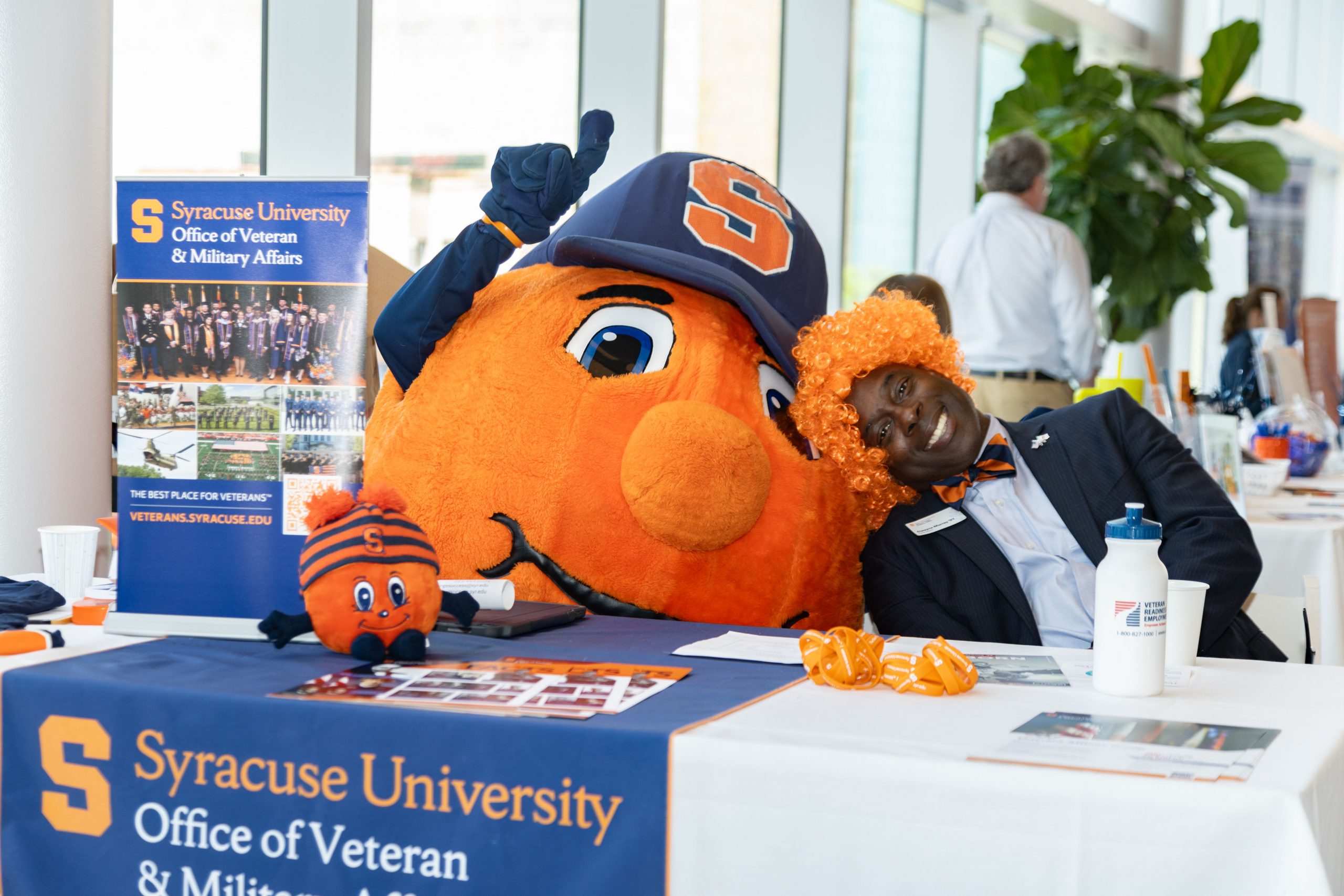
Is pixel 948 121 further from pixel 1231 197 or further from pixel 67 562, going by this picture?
pixel 67 562

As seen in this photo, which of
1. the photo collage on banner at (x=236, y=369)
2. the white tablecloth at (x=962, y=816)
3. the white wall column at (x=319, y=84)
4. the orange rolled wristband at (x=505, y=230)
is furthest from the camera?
the white wall column at (x=319, y=84)

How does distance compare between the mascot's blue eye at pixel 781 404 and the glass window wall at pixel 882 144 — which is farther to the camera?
the glass window wall at pixel 882 144

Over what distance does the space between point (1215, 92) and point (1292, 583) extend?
4.61 meters

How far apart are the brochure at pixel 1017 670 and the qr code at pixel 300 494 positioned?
0.69 meters

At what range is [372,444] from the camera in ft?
5.43

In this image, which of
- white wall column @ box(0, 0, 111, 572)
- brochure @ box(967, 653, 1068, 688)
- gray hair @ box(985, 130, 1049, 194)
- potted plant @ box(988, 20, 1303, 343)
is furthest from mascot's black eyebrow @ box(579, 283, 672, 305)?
potted plant @ box(988, 20, 1303, 343)

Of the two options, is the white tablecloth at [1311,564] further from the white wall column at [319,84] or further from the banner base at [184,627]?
the white wall column at [319,84]

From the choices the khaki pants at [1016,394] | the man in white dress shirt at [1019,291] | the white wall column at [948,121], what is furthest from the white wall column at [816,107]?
the white wall column at [948,121]

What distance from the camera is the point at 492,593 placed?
1.43 m

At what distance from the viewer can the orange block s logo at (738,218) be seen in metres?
1.85

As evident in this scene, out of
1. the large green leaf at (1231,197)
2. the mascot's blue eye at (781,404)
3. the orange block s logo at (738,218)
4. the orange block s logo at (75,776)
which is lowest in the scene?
the orange block s logo at (75,776)

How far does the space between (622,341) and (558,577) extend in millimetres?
344

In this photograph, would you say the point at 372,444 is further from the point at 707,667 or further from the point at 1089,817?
the point at 1089,817

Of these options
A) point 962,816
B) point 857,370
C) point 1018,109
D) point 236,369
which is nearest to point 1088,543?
point 857,370
